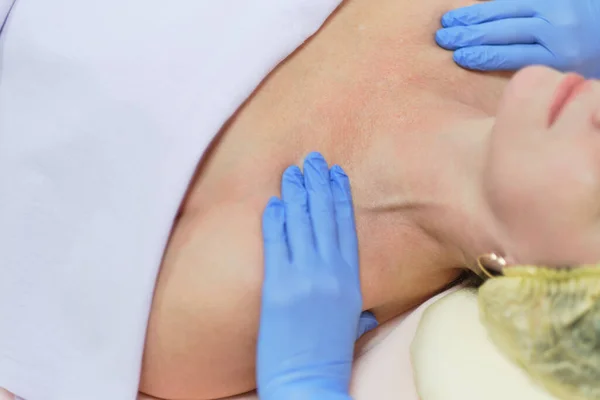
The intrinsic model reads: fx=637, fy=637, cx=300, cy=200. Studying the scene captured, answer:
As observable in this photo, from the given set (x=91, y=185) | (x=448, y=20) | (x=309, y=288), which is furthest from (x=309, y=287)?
(x=448, y=20)

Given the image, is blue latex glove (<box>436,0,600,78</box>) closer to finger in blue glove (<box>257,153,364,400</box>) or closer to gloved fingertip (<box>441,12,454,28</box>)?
gloved fingertip (<box>441,12,454,28</box>)

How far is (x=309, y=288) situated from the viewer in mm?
895

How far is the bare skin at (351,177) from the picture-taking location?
89cm

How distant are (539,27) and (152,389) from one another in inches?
33.4

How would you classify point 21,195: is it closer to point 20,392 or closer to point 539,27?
point 20,392

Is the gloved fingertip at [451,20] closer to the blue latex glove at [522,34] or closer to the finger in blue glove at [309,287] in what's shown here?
the blue latex glove at [522,34]

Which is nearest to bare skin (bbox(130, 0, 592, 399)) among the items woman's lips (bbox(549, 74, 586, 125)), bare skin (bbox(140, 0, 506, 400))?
bare skin (bbox(140, 0, 506, 400))

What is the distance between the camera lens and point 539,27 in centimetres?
106

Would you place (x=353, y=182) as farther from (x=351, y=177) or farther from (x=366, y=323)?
(x=366, y=323)

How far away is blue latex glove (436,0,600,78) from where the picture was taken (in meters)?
1.03

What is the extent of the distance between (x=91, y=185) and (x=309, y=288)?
1.14ft

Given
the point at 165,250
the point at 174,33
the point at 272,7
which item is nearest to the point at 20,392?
the point at 165,250

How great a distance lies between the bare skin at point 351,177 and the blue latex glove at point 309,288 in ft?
0.09

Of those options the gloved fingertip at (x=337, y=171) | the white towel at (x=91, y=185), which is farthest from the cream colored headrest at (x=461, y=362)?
the white towel at (x=91, y=185)
